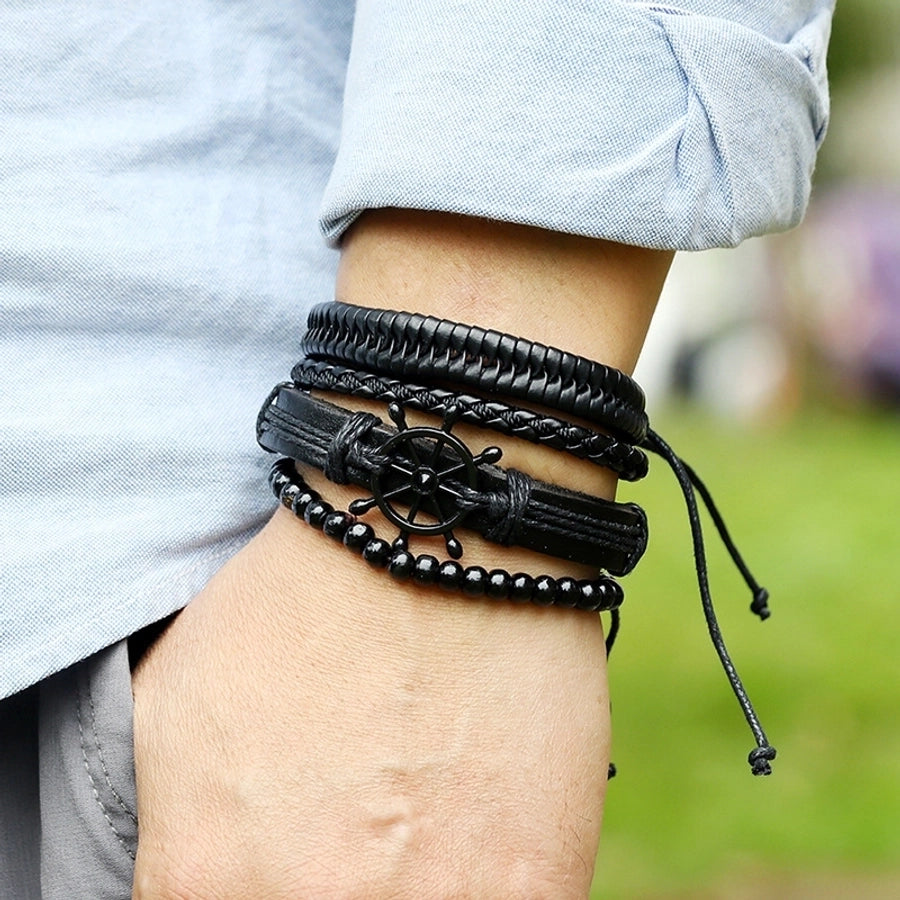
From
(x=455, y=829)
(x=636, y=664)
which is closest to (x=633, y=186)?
(x=455, y=829)

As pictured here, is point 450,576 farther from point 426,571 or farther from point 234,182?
point 234,182

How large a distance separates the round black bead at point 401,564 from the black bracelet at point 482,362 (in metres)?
0.14

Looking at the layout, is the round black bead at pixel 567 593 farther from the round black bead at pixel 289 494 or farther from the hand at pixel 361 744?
the round black bead at pixel 289 494

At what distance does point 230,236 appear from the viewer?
1060 mm

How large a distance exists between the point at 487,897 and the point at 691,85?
625mm

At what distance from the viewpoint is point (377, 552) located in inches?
35.2

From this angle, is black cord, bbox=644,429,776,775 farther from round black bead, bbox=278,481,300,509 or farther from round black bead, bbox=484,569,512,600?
round black bead, bbox=278,481,300,509

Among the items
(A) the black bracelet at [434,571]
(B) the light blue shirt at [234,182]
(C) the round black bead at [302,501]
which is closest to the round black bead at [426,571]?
(A) the black bracelet at [434,571]

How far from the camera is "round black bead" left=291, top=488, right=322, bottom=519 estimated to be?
0.93m

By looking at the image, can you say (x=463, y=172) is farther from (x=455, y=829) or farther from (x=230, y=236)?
(x=455, y=829)

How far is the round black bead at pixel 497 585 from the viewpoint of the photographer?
0.90 meters

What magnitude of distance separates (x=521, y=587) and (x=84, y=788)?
40 centimetres

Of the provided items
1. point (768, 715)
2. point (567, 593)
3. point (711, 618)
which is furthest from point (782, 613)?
point (567, 593)

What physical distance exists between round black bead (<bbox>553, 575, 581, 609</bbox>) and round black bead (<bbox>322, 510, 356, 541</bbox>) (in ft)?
0.55
